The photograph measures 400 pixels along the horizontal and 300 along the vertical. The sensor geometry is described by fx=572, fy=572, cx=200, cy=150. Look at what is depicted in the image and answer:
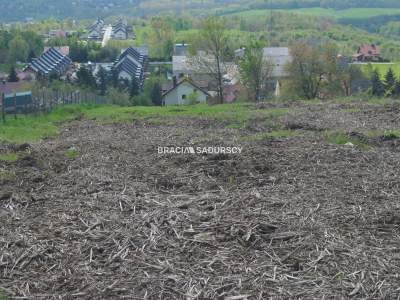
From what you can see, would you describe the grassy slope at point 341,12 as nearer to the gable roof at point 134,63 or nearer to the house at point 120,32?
the house at point 120,32

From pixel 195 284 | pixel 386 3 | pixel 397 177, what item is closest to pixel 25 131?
pixel 397 177

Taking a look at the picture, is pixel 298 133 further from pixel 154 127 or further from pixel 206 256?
pixel 206 256

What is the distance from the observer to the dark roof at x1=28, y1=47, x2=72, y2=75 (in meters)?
43.8

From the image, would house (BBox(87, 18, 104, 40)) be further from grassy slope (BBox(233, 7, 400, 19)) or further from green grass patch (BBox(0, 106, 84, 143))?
green grass patch (BBox(0, 106, 84, 143))

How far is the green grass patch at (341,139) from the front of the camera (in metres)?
11.7

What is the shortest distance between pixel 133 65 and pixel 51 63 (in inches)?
282

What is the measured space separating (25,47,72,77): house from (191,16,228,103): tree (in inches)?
672

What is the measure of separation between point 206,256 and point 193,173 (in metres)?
3.48

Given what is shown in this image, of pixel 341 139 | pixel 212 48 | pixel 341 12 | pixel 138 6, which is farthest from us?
pixel 138 6

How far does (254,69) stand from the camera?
89.9 feet

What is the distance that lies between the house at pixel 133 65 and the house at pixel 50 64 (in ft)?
14.0

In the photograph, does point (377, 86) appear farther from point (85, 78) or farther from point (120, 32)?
point (120, 32)

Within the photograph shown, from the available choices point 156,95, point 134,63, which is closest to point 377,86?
point 156,95

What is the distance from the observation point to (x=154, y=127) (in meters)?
15.8
